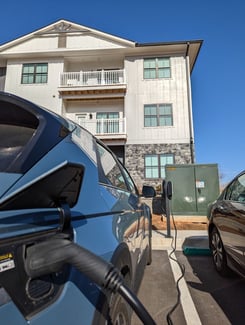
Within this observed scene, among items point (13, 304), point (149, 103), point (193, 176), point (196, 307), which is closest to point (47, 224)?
point (13, 304)

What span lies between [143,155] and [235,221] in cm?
1128

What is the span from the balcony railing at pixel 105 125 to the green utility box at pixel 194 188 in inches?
203

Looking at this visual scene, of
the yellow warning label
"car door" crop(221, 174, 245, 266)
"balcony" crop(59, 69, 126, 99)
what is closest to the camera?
the yellow warning label

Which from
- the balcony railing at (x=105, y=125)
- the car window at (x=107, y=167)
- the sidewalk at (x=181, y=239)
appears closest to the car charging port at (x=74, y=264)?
the car window at (x=107, y=167)

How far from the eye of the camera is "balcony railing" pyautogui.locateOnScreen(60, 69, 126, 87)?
14.8 metres

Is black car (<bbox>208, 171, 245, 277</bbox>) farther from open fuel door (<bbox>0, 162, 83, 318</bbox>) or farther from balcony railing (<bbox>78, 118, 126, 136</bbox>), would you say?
balcony railing (<bbox>78, 118, 126, 136</bbox>)

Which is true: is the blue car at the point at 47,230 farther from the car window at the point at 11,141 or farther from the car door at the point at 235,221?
the car door at the point at 235,221

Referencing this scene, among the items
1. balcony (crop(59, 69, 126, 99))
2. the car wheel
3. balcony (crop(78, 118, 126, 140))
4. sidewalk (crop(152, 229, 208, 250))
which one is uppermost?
balcony (crop(59, 69, 126, 99))

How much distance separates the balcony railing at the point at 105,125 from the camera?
14.2m

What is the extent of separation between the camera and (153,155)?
14.3 meters

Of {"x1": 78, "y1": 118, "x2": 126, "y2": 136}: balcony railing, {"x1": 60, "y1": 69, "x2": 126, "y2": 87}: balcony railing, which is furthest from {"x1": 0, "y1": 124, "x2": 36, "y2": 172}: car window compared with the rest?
{"x1": 60, "y1": 69, "x2": 126, "y2": 87}: balcony railing

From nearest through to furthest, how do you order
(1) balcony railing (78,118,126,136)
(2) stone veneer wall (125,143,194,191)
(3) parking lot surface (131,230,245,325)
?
(3) parking lot surface (131,230,245,325), (2) stone veneer wall (125,143,194,191), (1) balcony railing (78,118,126,136)

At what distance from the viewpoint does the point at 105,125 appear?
47.4 feet

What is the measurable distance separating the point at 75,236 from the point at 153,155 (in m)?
13.4
